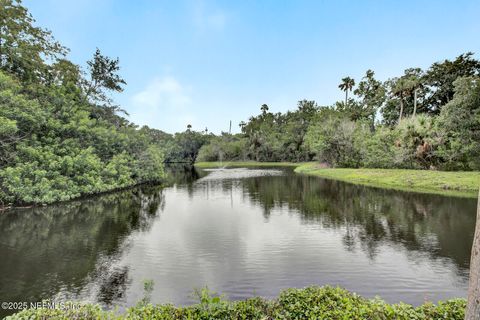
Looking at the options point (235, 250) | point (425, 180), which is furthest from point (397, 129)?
point (235, 250)

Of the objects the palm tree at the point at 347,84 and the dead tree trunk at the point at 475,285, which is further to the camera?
the palm tree at the point at 347,84

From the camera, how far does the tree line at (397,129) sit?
99.5 ft

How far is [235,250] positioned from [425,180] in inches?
1121

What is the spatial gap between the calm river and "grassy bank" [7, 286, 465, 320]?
275 centimetres

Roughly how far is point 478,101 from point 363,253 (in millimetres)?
26157

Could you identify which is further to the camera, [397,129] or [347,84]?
[347,84]

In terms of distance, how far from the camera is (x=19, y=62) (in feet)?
91.7

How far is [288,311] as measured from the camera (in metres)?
5.86

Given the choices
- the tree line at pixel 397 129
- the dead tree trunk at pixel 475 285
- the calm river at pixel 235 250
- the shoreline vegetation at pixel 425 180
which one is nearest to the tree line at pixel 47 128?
the calm river at pixel 235 250

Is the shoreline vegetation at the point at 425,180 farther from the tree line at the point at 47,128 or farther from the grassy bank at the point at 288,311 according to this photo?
the tree line at the point at 47,128

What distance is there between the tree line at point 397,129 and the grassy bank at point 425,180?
3214 mm

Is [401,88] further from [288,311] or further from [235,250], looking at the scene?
[288,311]

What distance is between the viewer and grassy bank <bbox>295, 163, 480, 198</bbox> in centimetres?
2777

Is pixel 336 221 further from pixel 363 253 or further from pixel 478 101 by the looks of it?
pixel 478 101
